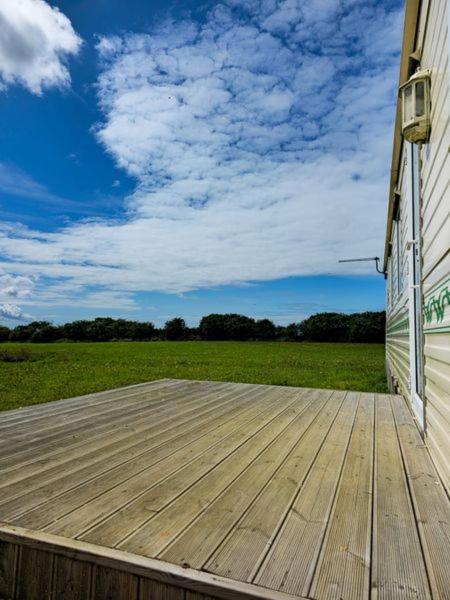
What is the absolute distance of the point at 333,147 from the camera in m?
6.80

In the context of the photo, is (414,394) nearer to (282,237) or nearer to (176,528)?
(176,528)

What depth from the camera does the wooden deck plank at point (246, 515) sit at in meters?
1.05

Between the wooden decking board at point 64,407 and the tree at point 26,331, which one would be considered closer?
the wooden decking board at point 64,407

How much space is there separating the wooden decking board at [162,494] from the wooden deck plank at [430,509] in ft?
2.89

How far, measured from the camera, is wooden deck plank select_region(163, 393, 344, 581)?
1048 mm

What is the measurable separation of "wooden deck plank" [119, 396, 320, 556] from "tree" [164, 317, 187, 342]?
112ft

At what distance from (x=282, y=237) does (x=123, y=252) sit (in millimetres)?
6779

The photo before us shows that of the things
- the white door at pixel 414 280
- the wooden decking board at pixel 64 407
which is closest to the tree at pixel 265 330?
the wooden decking board at pixel 64 407

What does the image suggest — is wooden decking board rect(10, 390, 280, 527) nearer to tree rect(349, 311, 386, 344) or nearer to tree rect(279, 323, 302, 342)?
tree rect(349, 311, 386, 344)

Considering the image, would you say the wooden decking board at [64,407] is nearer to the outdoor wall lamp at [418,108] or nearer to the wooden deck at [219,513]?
the wooden deck at [219,513]

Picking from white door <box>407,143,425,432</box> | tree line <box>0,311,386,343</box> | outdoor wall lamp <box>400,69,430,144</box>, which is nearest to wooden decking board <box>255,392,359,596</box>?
white door <box>407,143,425,432</box>

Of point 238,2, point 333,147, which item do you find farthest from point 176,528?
point 333,147

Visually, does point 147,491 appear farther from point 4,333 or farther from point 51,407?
point 4,333

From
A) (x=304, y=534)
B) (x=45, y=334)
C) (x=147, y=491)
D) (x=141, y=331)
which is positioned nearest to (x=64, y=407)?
(x=147, y=491)
